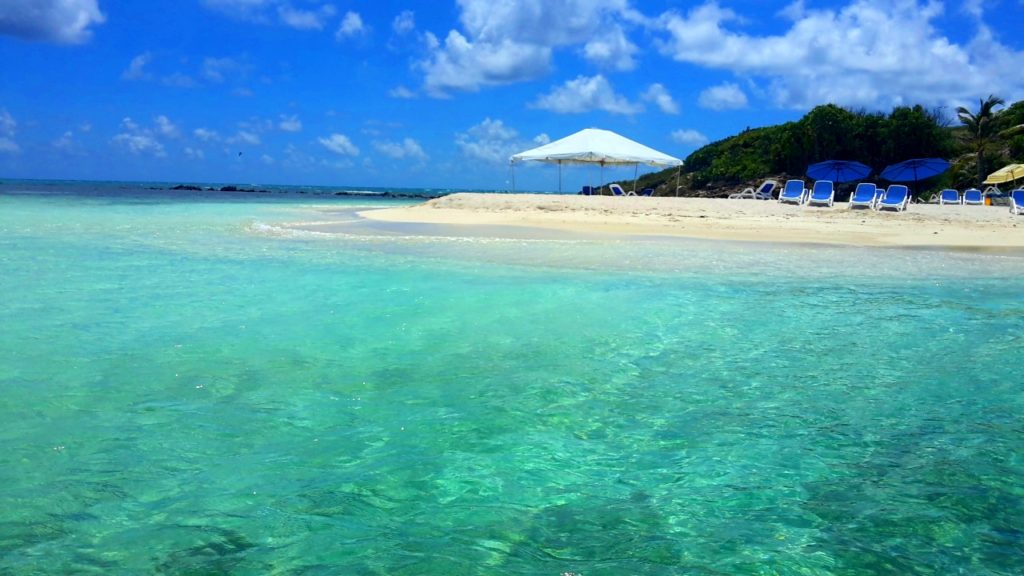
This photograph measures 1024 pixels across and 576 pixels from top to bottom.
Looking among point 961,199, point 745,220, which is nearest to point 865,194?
point 961,199

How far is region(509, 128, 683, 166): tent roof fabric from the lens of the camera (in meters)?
25.4

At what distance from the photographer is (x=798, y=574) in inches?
96.5

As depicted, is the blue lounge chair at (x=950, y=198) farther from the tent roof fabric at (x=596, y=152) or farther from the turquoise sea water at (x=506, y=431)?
the turquoise sea water at (x=506, y=431)

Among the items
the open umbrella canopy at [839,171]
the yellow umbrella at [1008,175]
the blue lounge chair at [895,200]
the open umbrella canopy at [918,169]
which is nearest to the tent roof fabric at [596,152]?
the open umbrella canopy at [839,171]

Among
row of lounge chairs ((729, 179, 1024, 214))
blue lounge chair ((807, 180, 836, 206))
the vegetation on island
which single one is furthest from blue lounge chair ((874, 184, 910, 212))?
the vegetation on island

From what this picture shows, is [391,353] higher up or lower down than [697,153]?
lower down

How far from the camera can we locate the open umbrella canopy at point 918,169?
89.4 ft

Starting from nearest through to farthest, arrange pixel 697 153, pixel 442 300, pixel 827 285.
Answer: pixel 442 300 < pixel 827 285 < pixel 697 153

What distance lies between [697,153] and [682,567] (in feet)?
148

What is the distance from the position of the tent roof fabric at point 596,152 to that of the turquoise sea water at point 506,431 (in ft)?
58.5

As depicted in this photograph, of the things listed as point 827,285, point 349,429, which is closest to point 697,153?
point 827,285

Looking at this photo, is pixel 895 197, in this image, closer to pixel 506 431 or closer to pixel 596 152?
pixel 596 152

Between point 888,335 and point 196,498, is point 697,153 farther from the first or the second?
point 196,498

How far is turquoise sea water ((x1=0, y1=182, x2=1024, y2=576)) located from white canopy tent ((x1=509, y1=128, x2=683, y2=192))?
17.8m
